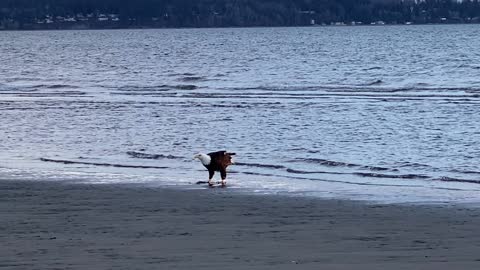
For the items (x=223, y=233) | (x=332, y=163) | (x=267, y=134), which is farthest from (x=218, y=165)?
(x=267, y=134)

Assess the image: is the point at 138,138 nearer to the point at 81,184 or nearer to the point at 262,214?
the point at 81,184

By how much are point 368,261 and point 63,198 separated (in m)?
5.20

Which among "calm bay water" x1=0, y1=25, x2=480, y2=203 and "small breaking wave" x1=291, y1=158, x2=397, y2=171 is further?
"small breaking wave" x1=291, y1=158, x2=397, y2=171

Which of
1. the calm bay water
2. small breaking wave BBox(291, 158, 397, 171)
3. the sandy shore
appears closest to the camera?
the sandy shore

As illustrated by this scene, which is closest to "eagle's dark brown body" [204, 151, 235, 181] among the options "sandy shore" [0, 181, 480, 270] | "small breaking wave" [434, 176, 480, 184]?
"sandy shore" [0, 181, 480, 270]

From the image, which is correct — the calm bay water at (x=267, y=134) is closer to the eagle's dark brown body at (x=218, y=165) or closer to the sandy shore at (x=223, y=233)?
the eagle's dark brown body at (x=218, y=165)

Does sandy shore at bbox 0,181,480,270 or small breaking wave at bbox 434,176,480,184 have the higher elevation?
sandy shore at bbox 0,181,480,270

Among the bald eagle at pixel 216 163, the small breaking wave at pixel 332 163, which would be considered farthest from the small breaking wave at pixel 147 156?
the bald eagle at pixel 216 163

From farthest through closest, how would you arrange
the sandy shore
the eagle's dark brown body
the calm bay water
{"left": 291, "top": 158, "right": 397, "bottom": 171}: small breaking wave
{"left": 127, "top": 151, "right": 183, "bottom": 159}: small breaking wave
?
{"left": 127, "top": 151, "right": 183, "bottom": 159}: small breaking wave < {"left": 291, "top": 158, "right": 397, "bottom": 171}: small breaking wave < the calm bay water < the eagle's dark brown body < the sandy shore

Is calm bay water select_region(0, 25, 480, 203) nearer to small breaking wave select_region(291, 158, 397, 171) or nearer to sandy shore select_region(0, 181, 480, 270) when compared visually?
small breaking wave select_region(291, 158, 397, 171)

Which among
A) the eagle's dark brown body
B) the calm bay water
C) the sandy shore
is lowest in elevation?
the calm bay water

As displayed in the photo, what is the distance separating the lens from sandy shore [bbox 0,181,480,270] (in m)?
9.76

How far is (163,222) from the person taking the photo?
11945mm

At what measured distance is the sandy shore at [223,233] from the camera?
976cm
